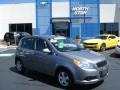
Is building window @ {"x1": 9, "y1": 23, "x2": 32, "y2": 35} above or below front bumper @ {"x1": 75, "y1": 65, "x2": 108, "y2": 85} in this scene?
above

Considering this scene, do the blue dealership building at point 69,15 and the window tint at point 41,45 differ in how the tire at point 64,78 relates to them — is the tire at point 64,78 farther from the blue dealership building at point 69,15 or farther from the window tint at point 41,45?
the blue dealership building at point 69,15

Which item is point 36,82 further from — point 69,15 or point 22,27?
point 22,27

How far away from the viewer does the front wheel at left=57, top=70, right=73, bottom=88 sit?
434 inches

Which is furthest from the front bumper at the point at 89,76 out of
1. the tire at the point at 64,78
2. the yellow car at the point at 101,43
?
the yellow car at the point at 101,43

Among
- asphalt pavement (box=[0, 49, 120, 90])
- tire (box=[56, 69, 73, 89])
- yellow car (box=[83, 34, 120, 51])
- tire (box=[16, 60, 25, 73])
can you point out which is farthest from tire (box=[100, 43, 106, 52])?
tire (box=[56, 69, 73, 89])

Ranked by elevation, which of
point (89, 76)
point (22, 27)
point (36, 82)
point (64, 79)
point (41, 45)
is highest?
point (22, 27)

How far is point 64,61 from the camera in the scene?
11.2m

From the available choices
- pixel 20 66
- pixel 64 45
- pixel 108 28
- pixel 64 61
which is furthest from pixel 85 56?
pixel 108 28

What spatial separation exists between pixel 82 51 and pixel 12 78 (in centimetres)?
308

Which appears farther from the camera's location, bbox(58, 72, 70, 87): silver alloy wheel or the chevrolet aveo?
bbox(58, 72, 70, 87): silver alloy wheel

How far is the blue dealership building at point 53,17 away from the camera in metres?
51.2

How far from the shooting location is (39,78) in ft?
43.0

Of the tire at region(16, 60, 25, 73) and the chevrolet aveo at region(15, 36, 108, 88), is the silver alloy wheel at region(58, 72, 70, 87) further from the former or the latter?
the tire at region(16, 60, 25, 73)

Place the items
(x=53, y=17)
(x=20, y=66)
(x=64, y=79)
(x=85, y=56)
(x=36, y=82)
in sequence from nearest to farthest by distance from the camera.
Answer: (x=85, y=56) < (x=64, y=79) < (x=36, y=82) < (x=20, y=66) < (x=53, y=17)
